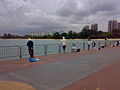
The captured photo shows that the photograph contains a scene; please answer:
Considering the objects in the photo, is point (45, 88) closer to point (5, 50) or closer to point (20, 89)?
point (20, 89)

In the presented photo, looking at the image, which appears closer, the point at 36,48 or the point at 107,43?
the point at 36,48

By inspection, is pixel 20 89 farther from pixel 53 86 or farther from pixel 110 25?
pixel 110 25

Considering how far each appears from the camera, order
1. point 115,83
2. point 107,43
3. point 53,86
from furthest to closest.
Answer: point 107,43 → point 115,83 → point 53,86

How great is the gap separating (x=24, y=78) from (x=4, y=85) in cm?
91

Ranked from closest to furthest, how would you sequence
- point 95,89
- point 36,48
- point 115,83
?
point 95,89
point 115,83
point 36,48

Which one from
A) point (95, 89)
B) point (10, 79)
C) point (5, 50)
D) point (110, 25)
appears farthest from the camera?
point (110, 25)

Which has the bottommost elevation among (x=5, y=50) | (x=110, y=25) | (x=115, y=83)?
(x=115, y=83)

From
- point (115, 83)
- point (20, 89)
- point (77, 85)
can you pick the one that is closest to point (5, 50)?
point (20, 89)

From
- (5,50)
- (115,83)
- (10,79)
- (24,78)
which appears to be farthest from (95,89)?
(5,50)

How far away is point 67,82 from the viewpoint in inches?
188

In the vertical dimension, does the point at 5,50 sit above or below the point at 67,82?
above

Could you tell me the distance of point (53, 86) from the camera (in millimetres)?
4395

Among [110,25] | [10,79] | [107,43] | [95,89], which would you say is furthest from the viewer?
[110,25]

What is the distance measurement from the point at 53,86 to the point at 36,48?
9274 millimetres
